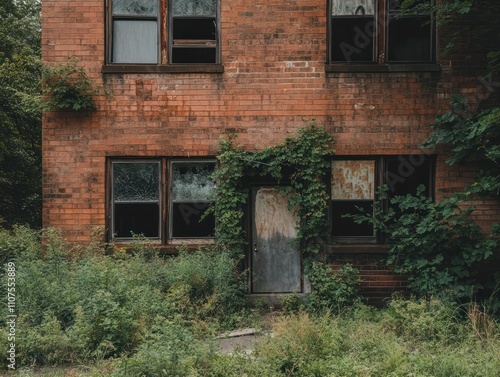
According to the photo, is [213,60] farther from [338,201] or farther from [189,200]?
[338,201]

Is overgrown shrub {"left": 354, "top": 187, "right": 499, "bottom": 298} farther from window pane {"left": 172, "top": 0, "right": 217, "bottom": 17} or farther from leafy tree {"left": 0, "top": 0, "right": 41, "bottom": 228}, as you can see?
leafy tree {"left": 0, "top": 0, "right": 41, "bottom": 228}

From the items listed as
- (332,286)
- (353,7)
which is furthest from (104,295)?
(353,7)

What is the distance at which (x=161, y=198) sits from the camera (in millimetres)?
9609

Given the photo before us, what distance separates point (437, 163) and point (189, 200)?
15.2 feet

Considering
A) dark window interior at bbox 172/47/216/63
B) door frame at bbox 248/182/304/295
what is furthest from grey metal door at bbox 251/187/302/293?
dark window interior at bbox 172/47/216/63

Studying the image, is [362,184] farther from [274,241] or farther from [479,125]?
[479,125]

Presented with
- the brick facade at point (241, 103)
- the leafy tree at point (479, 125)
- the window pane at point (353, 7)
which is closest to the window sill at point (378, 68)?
the brick facade at point (241, 103)

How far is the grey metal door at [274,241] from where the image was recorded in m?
9.68

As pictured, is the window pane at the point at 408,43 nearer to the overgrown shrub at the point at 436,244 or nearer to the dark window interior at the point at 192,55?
the overgrown shrub at the point at 436,244

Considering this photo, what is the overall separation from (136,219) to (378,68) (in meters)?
5.26

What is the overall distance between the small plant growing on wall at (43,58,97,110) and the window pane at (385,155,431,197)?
5.64 meters

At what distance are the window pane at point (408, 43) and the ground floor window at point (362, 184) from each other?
1.95 metres

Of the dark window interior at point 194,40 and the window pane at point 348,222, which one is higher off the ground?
the dark window interior at point 194,40

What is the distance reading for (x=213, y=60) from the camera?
962 centimetres
